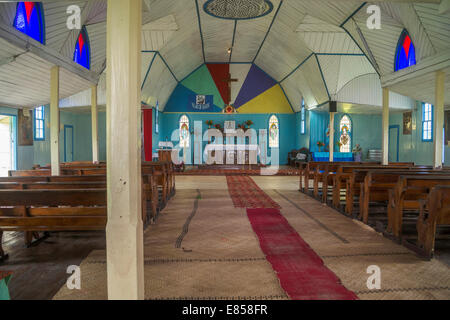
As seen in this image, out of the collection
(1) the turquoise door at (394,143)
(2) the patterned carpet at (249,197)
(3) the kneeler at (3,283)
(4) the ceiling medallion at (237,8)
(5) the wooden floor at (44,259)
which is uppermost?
(4) the ceiling medallion at (237,8)

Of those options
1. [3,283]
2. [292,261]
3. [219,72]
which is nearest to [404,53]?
[292,261]

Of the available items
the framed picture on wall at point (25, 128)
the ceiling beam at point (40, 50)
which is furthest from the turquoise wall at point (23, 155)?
the ceiling beam at point (40, 50)

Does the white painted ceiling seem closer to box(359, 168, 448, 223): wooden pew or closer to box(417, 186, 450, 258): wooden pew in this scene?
box(359, 168, 448, 223): wooden pew

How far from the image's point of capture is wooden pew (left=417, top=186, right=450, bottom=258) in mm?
3414

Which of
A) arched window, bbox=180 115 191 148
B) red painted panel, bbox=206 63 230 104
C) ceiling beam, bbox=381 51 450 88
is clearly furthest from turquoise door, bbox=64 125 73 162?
ceiling beam, bbox=381 51 450 88

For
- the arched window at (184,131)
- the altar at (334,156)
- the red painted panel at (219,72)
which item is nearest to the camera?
the altar at (334,156)

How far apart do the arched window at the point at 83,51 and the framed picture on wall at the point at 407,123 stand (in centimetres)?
1299

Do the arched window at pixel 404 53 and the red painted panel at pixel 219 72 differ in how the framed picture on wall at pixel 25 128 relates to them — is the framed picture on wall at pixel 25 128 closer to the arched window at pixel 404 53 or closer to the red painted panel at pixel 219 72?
the red painted panel at pixel 219 72

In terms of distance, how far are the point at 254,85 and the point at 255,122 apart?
2160mm

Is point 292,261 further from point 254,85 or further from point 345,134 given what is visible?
point 254,85

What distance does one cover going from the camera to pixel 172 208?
6227 mm

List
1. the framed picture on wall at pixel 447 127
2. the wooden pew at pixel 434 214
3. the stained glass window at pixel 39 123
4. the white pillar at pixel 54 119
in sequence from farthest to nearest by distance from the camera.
A: the framed picture on wall at pixel 447 127 < the stained glass window at pixel 39 123 < the white pillar at pixel 54 119 < the wooden pew at pixel 434 214

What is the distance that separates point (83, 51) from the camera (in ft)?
24.8

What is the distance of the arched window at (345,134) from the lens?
16969 mm
